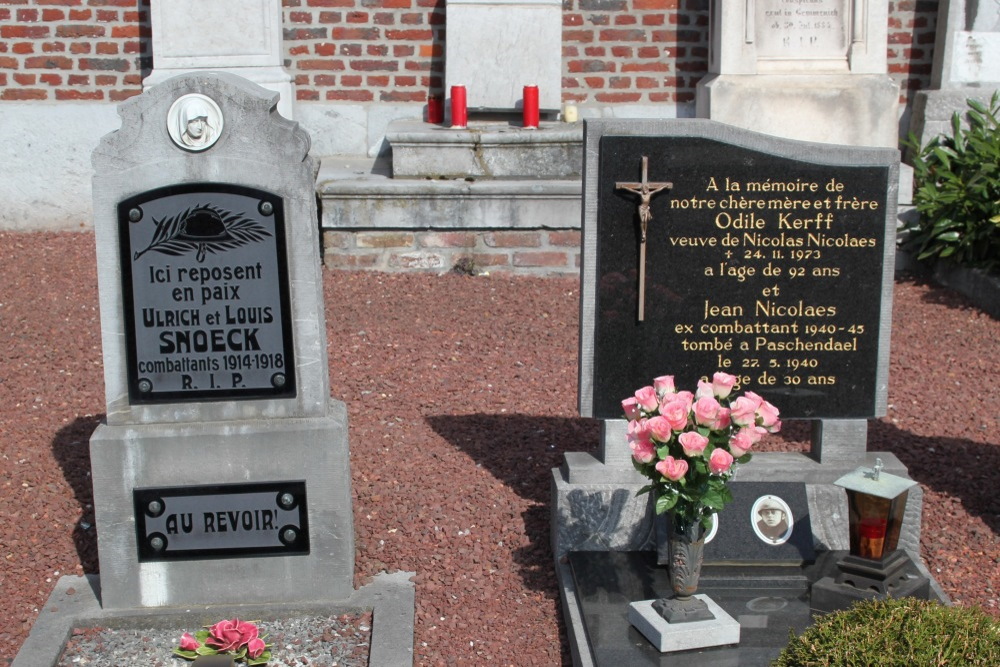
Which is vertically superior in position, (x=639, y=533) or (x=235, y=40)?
(x=235, y=40)

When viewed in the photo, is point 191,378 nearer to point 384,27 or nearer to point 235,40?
point 235,40

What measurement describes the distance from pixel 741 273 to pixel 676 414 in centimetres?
94

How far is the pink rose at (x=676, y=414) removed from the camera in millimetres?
3631

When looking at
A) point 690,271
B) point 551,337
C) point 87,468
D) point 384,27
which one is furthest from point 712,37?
point 87,468

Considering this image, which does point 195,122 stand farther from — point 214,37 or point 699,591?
point 214,37

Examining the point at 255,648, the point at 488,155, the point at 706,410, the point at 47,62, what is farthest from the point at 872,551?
the point at 47,62

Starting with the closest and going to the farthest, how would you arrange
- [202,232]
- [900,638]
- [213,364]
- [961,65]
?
[900,638]
[202,232]
[213,364]
[961,65]

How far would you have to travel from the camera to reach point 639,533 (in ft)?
14.6

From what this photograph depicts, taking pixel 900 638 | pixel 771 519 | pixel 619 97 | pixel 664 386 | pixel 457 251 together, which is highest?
pixel 619 97

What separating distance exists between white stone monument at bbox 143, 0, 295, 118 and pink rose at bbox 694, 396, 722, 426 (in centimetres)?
566

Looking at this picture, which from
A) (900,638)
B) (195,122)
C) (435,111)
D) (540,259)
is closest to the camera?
(900,638)

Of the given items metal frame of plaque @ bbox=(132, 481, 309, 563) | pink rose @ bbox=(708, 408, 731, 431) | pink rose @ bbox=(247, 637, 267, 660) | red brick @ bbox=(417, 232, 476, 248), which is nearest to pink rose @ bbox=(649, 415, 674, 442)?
pink rose @ bbox=(708, 408, 731, 431)

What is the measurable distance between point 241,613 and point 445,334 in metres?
2.95

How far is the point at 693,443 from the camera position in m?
3.60
